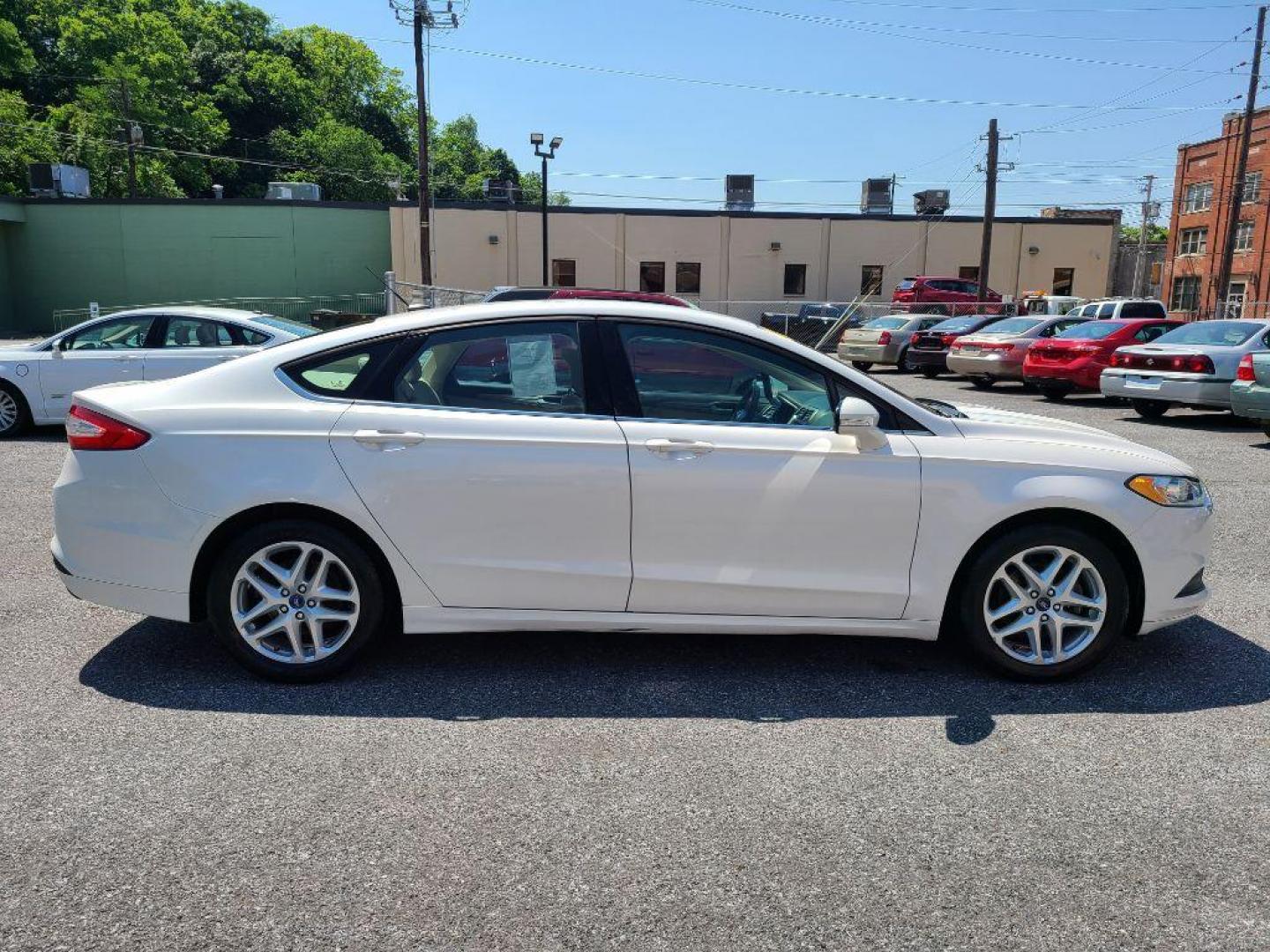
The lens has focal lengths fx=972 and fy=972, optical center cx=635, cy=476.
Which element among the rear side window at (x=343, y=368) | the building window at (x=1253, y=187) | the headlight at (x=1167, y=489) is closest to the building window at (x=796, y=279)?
the building window at (x=1253, y=187)

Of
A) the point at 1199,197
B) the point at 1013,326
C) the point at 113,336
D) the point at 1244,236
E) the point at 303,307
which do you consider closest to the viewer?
the point at 113,336

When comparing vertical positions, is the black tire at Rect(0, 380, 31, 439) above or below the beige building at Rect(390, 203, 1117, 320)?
below

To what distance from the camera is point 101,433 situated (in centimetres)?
409

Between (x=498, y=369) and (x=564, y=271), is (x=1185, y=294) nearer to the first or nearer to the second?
(x=564, y=271)

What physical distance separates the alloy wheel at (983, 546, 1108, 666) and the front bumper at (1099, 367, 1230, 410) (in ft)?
34.7

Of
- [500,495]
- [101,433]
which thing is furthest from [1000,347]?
[101,433]

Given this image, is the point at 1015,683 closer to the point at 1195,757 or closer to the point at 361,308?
the point at 1195,757

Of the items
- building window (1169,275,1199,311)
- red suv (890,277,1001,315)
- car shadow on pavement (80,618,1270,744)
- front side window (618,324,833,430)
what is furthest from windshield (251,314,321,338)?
building window (1169,275,1199,311)

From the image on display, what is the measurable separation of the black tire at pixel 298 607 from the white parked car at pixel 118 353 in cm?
738

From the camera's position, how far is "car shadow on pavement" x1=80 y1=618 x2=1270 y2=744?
155 inches

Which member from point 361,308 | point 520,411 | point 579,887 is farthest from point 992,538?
point 361,308

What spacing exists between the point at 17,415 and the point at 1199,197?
63.5 metres

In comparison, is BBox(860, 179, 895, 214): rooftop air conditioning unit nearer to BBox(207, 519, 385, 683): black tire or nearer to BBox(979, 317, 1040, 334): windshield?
BBox(979, 317, 1040, 334): windshield

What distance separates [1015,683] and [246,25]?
98.9m
